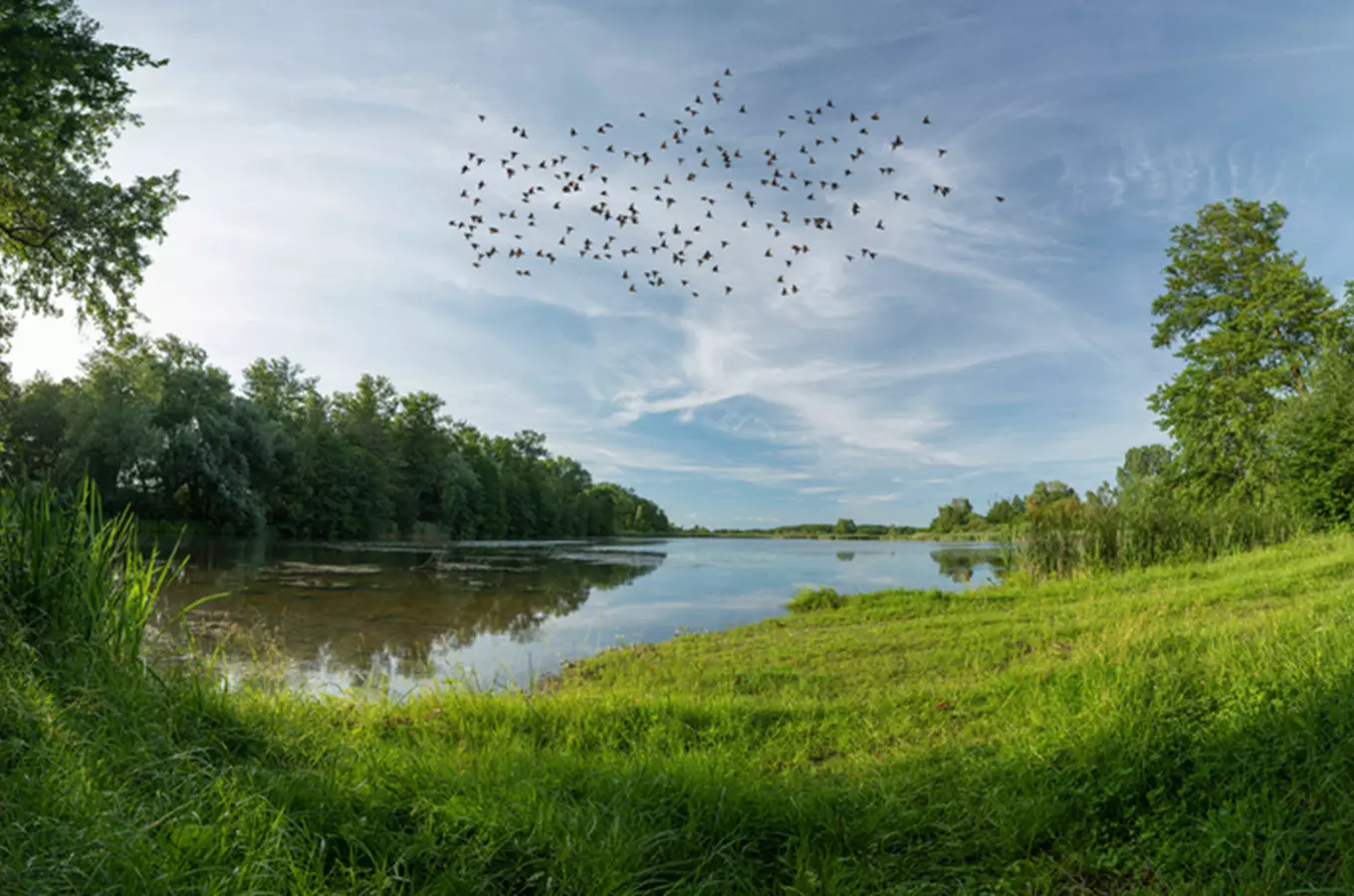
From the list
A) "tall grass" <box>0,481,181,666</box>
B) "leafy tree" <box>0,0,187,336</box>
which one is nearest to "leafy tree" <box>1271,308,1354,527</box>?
"tall grass" <box>0,481,181,666</box>

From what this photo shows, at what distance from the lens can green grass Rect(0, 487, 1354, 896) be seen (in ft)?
8.03

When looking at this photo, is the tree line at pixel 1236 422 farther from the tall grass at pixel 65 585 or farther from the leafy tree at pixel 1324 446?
the tall grass at pixel 65 585

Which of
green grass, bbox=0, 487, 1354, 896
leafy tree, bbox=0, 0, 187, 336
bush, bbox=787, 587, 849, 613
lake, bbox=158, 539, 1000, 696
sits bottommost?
lake, bbox=158, 539, 1000, 696

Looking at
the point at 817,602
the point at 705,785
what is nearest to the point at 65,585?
the point at 705,785

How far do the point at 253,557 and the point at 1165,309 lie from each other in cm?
3488

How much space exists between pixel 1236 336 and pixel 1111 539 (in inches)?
542

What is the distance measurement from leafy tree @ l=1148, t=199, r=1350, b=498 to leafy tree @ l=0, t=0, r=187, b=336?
3003cm

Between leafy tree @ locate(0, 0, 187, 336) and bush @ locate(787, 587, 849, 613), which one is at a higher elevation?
leafy tree @ locate(0, 0, 187, 336)

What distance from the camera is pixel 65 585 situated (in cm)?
441

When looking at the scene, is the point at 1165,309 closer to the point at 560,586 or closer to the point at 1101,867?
the point at 560,586

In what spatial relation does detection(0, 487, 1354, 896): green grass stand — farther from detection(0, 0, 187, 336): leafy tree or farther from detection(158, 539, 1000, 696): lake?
detection(0, 0, 187, 336): leafy tree

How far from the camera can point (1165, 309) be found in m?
25.5

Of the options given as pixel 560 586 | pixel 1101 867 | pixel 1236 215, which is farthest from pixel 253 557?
pixel 1236 215

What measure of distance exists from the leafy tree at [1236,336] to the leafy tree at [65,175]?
30.0 m
